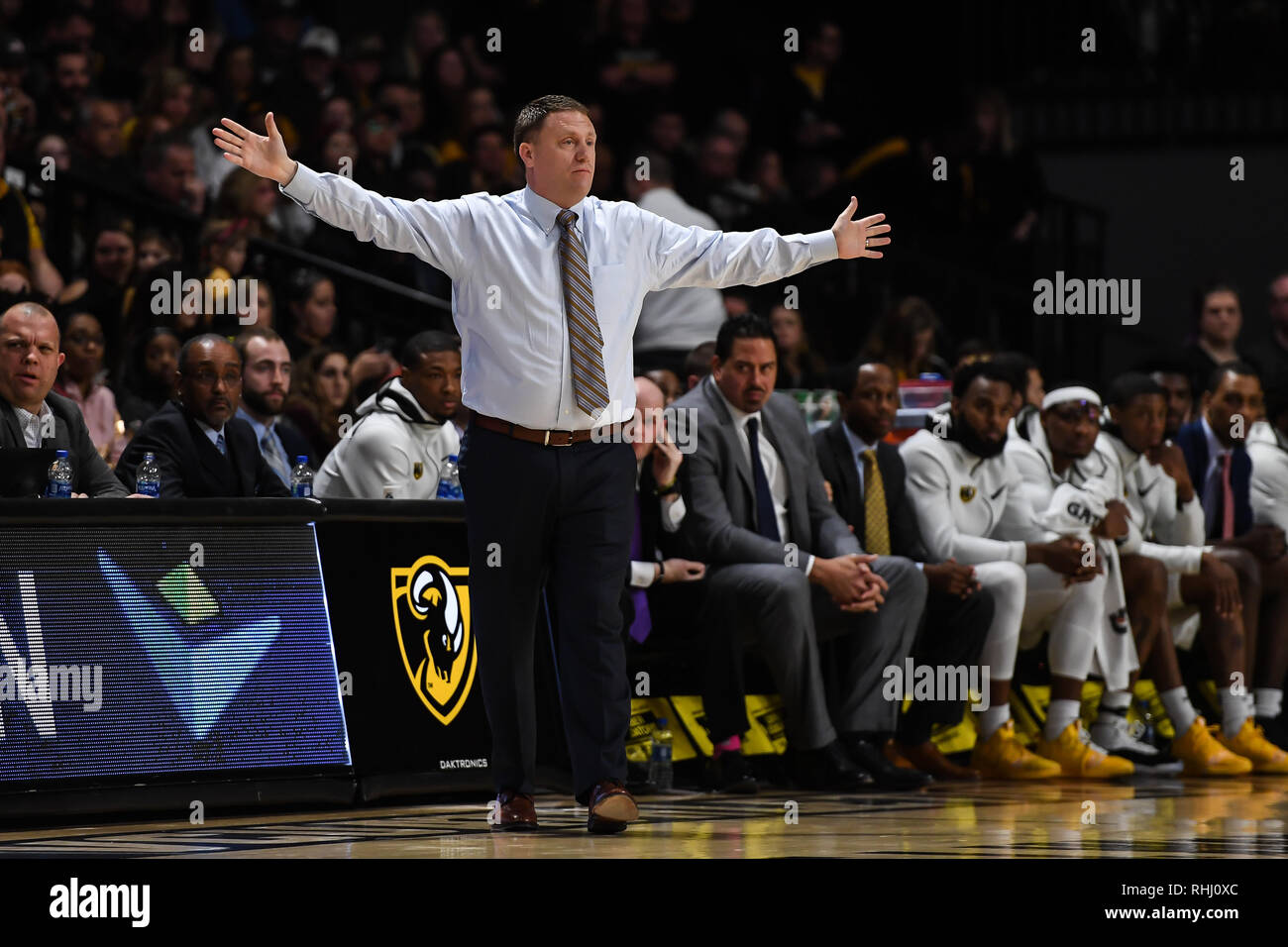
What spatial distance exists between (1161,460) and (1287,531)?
2.42 ft

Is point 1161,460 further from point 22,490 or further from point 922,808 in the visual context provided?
point 22,490

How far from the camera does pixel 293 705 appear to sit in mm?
6379

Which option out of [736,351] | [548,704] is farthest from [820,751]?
[736,351]

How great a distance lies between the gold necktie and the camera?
27.5 ft

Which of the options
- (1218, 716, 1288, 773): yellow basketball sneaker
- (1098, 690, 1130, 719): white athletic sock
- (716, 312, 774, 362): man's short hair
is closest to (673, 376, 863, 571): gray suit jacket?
(716, 312, 774, 362): man's short hair

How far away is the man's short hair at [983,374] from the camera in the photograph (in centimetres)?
847

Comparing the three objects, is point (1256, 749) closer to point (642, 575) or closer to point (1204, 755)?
point (1204, 755)

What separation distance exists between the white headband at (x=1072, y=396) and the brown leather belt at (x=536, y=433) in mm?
3692

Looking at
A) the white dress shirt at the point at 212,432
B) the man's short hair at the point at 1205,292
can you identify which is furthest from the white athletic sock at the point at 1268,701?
the white dress shirt at the point at 212,432

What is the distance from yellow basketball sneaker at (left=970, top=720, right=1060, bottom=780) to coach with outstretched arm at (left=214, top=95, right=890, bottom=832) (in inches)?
117

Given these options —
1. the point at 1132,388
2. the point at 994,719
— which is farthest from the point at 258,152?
the point at 1132,388

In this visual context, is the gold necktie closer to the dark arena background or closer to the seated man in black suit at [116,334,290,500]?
the dark arena background

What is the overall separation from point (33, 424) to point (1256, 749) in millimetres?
5289

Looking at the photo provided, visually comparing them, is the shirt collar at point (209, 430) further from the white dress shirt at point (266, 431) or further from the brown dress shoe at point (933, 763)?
the brown dress shoe at point (933, 763)
